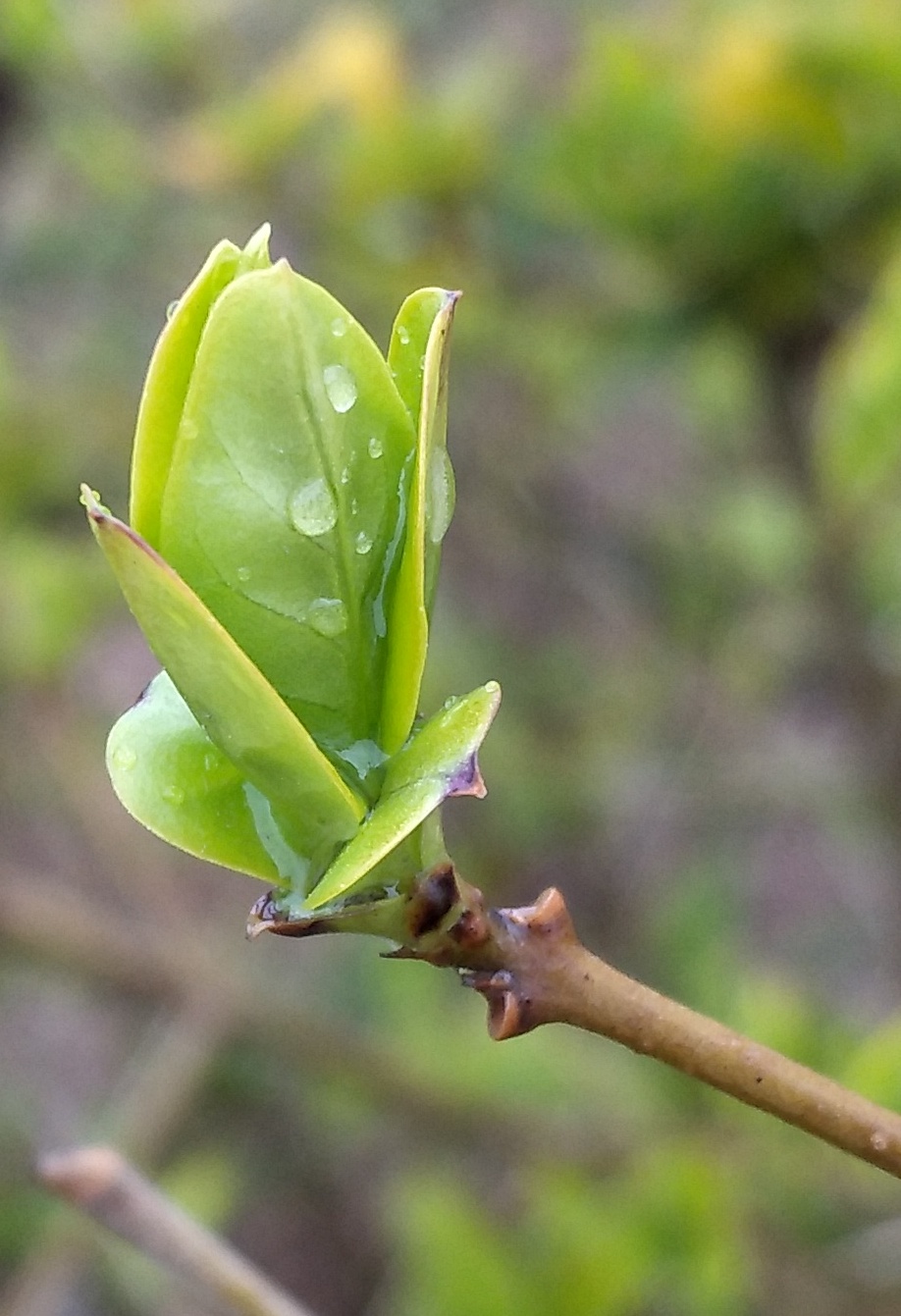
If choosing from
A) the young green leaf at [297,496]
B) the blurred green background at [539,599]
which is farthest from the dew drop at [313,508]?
the blurred green background at [539,599]

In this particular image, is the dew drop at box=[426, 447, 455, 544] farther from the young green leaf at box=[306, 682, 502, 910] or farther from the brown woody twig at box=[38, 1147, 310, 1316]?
the brown woody twig at box=[38, 1147, 310, 1316]

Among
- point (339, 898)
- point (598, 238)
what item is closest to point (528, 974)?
point (339, 898)

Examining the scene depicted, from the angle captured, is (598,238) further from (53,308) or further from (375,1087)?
(53,308)

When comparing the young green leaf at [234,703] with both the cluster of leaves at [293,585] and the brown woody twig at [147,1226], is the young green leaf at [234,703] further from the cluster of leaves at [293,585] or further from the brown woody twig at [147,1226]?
the brown woody twig at [147,1226]

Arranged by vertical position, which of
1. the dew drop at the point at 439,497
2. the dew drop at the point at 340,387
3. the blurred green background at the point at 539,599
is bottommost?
the blurred green background at the point at 539,599

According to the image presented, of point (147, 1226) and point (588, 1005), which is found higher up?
point (588, 1005)

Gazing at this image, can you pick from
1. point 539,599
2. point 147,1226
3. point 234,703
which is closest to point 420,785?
point 234,703

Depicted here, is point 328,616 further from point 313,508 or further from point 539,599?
point 539,599
